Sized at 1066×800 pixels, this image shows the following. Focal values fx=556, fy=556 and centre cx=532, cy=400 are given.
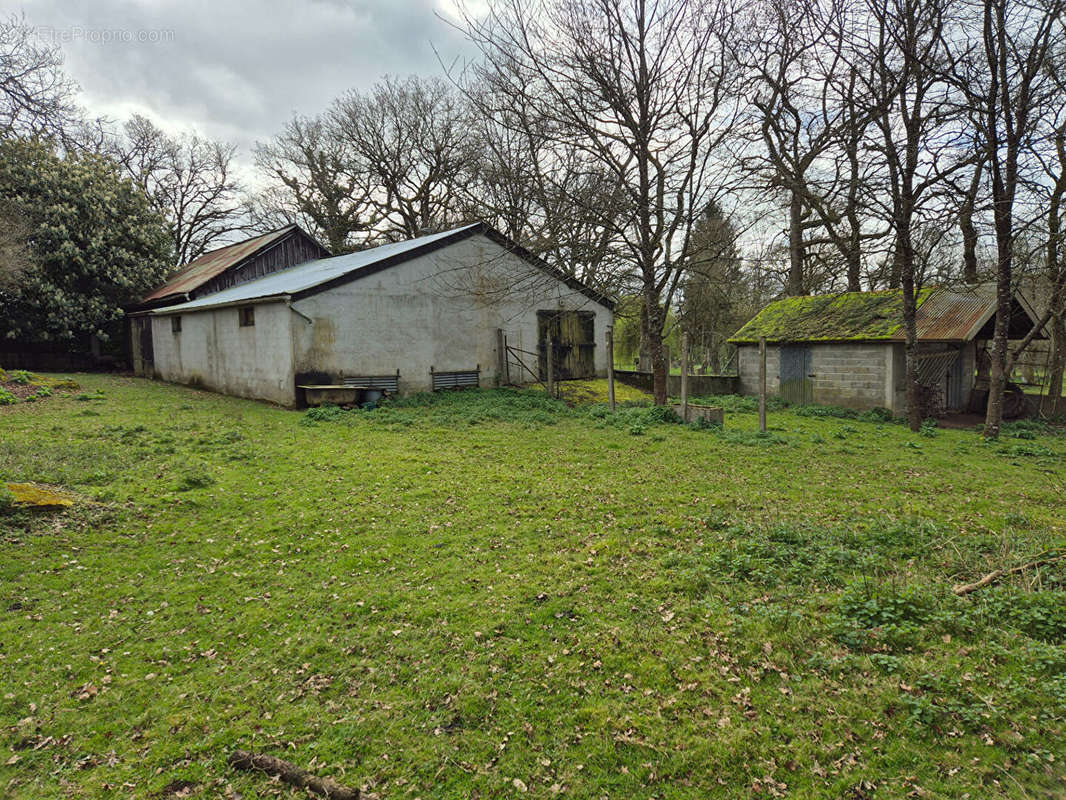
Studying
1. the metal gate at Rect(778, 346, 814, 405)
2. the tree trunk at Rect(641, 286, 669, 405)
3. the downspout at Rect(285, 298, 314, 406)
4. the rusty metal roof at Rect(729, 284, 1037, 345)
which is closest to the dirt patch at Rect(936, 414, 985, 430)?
the rusty metal roof at Rect(729, 284, 1037, 345)

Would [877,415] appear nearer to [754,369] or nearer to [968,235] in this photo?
[968,235]

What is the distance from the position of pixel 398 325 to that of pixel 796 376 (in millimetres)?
13297

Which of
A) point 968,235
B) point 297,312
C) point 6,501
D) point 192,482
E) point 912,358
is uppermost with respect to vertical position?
point 968,235

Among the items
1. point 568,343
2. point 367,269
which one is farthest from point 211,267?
point 568,343

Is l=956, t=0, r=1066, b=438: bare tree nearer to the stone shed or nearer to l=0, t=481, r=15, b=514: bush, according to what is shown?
the stone shed

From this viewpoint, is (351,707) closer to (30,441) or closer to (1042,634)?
(1042,634)

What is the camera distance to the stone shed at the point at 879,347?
1620 cm

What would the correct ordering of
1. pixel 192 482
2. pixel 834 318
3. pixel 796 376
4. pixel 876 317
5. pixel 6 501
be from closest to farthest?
pixel 6 501
pixel 192 482
pixel 876 317
pixel 834 318
pixel 796 376

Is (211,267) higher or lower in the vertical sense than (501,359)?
higher

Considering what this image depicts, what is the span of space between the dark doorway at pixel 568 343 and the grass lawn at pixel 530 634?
12.2 meters

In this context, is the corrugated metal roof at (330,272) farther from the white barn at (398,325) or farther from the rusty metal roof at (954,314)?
the rusty metal roof at (954,314)

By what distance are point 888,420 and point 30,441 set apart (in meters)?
19.5

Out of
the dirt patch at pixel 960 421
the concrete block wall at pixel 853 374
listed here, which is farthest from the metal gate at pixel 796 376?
the dirt patch at pixel 960 421

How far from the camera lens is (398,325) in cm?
1722
